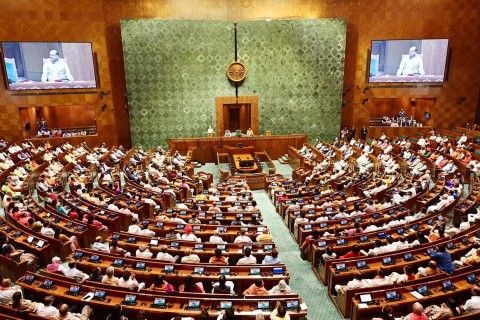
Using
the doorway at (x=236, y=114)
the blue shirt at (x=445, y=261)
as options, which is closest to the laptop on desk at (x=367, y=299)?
the blue shirt at (x=445, y=261)

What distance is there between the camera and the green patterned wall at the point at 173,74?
19328 mm

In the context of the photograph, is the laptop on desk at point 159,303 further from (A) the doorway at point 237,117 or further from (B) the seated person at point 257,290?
(A) the doorway at point 237,117

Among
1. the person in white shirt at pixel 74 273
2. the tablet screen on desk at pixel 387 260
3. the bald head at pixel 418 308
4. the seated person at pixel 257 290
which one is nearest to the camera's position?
the bald head at pixel 418 308

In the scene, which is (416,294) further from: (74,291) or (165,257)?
(74,291)

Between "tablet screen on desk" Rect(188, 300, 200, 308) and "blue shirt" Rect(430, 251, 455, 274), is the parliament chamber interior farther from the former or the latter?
"tablet screen on desk" Rect(188, 300, 200, 308)

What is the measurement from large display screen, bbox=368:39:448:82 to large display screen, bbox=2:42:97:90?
16.7 m

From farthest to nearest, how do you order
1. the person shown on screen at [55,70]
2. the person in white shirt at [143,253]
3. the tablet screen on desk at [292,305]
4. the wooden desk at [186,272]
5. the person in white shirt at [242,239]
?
the person shown on screen at [55,70], the person in white shirt at [242,239], the person in white shirt at [143,253], the wooden desk at [186,272], the tablet screen on desk at [292,305]

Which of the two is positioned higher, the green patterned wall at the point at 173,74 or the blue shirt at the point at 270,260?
the green patterned wall at the point at 173,74

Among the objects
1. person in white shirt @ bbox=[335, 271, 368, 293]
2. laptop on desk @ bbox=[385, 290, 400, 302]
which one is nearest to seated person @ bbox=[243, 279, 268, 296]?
person in white shirt @ bbox=[335, 271, 368, 293]

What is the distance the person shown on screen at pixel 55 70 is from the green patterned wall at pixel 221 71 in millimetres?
3384

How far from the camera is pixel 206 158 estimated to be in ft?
62.6

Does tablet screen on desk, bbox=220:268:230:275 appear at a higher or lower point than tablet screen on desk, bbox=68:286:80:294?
lower

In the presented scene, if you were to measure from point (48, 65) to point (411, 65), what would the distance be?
2111 centimetres

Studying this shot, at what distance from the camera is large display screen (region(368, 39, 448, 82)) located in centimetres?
2069
